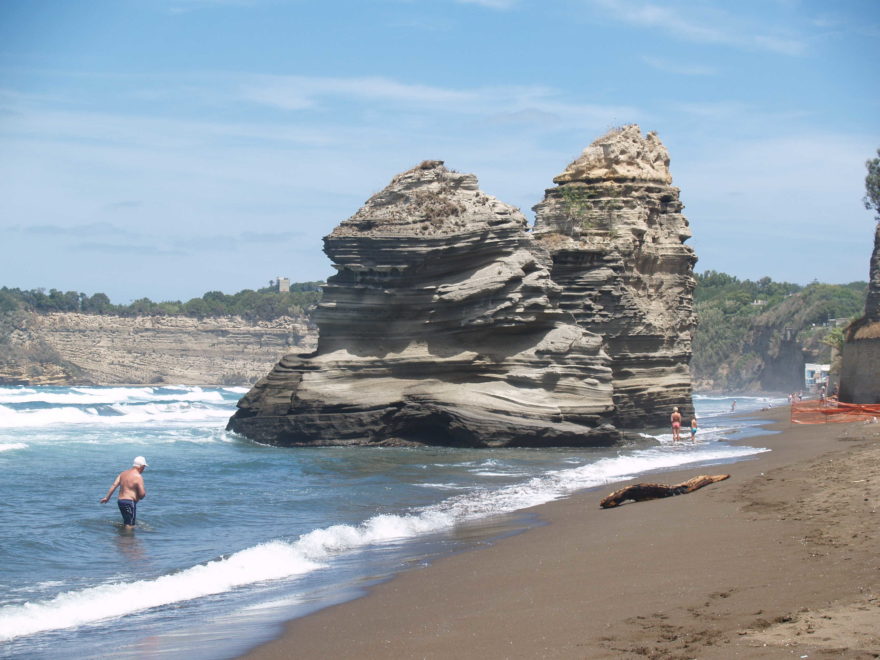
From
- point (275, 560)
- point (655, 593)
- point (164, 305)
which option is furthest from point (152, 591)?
point (164, 305)

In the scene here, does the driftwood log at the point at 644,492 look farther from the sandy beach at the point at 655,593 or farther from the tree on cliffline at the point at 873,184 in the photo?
the tree on cliffline at the point at 873,184

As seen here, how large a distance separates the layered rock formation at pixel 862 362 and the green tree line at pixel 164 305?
101745 mm

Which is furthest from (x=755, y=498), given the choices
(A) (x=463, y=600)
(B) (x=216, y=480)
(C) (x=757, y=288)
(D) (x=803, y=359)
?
(C) (x=757, y=288)

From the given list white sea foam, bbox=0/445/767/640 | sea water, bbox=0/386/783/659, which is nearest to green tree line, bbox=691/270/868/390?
sea water, bbox=0/386/783/659

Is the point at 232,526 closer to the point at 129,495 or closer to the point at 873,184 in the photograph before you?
the point at 129,495

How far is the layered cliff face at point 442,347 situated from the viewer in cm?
2938

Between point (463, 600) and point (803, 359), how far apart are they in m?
109

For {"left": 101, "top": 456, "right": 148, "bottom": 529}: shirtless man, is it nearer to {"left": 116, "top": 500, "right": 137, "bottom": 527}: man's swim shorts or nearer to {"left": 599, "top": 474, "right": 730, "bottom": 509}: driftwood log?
{"left": 116, "top": 500, "right": 137, "bottom": 527}: man's swim shorts

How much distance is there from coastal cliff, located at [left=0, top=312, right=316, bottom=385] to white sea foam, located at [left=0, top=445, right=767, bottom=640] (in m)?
115

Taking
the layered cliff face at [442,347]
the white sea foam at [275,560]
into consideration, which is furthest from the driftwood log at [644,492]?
the layered cliff face at [442,347]

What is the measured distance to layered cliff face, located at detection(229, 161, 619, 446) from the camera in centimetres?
2938

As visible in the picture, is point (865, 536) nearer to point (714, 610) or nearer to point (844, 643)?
point (714, 610)

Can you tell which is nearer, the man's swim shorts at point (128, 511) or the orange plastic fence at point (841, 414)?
the man's swim shorts at point (128, 511)

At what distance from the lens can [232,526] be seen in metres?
15.2
